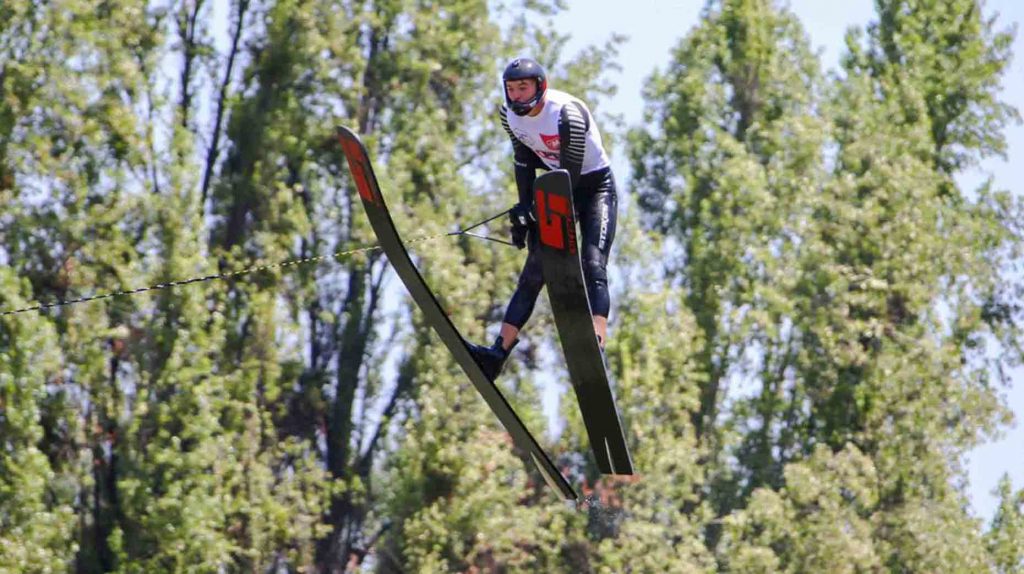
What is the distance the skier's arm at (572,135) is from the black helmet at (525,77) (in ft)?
0.49

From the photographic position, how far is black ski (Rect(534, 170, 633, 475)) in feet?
28.0

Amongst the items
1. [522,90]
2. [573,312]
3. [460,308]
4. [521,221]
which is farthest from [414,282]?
[460,308]

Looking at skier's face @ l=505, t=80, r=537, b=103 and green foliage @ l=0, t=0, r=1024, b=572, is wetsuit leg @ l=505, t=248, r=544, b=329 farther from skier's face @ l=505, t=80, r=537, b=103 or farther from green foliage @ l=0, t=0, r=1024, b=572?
green foliage @ l=0, t=0, r=1024, b=572

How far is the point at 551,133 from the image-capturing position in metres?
8.98

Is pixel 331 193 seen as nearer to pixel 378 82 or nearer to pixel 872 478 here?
pixel 378 82

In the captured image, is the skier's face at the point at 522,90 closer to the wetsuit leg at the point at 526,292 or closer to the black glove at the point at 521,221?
→ the black glove at the point at 521,221

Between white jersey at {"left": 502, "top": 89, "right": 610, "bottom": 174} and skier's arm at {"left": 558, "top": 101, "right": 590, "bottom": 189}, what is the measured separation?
15mm

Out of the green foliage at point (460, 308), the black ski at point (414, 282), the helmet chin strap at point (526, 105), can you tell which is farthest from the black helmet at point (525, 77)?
the green foliage at point (460, 308)

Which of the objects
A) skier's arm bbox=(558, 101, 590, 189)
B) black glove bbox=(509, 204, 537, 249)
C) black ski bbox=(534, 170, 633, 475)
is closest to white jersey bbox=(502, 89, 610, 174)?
skier's arm bbox=(558, 101, 590, 189)

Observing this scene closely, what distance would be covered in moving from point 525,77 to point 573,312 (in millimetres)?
1152

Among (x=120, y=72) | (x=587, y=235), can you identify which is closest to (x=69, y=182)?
(x=120, y=72)

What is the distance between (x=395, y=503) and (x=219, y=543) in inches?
112

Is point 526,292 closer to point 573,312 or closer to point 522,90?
point 573,312

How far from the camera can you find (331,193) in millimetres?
28531
